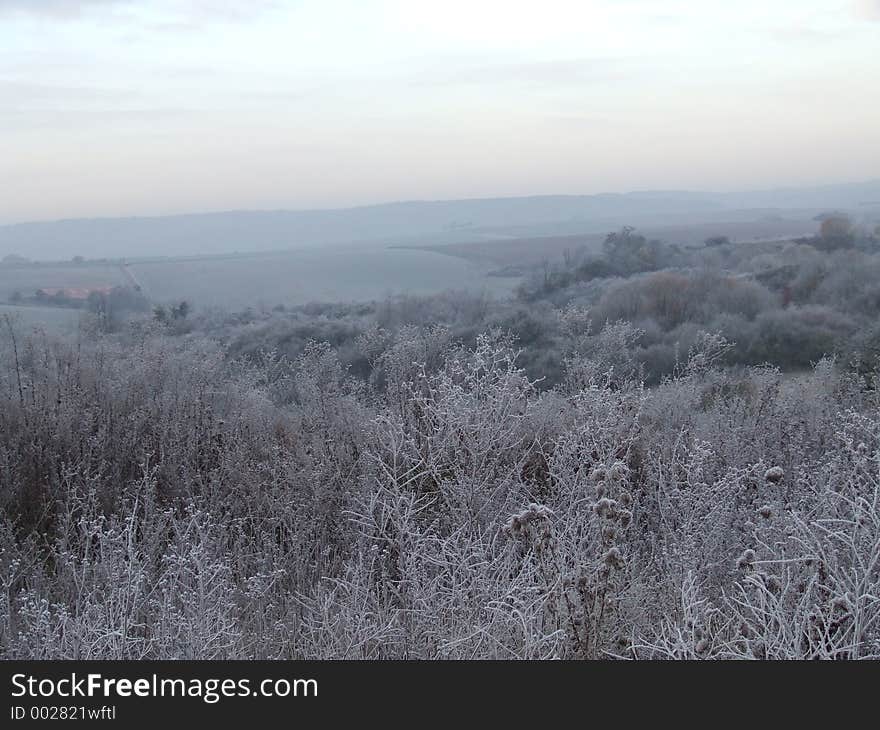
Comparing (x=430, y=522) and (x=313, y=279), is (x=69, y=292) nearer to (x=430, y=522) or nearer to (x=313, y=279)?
(x=313, y=279)

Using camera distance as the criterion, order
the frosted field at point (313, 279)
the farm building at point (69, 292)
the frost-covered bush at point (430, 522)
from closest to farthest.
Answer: the frost-covered bush at point (430, 522) → the farm building at point (69, 292) → the frosted field at point (313, 279)

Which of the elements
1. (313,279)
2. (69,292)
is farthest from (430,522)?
(313,279)

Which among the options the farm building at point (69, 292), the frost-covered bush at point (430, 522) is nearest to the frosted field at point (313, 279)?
the farm building at point (69, 292)

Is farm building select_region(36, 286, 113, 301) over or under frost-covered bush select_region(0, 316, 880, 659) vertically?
over

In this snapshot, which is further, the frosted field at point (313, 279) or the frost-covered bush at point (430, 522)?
the frosted field at point (313, 279)

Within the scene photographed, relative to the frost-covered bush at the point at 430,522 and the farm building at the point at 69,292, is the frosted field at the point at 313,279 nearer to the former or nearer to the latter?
the farm building at the point at 69,292

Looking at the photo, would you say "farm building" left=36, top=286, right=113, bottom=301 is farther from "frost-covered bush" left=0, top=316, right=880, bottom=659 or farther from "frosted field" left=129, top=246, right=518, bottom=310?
"frost-covered bush" left=0, top=316, right=880, bottom=659

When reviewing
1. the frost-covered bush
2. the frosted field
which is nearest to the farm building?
the frosted field

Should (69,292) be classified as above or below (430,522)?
above

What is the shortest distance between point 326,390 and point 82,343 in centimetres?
507

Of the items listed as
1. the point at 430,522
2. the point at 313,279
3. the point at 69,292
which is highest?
the point at 69,292

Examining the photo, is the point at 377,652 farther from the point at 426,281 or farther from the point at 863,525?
the point at 426,281

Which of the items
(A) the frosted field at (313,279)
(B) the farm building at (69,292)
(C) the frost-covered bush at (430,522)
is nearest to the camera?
(C) the frost-covered bush at (430,522)

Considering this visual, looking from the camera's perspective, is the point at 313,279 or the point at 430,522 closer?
the point at 430,522
